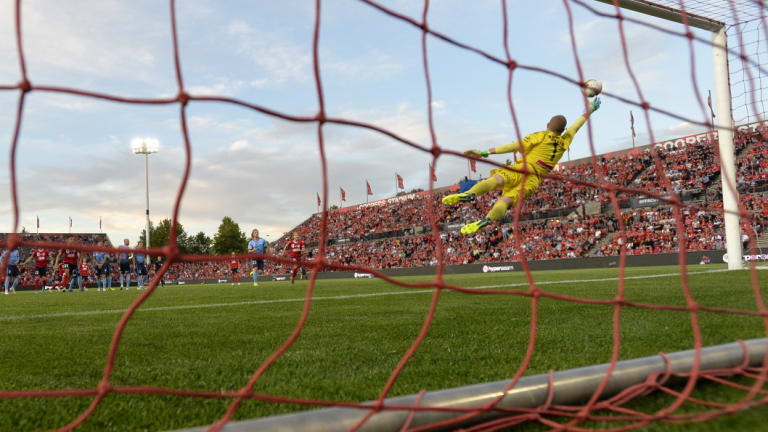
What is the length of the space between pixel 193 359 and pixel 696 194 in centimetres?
2262

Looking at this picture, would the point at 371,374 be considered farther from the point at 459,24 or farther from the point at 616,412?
the point at 459,24

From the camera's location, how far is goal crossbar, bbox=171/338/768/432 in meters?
1.18

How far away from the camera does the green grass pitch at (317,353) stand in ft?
5.28

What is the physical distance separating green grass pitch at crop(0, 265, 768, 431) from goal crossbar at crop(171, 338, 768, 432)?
8cm

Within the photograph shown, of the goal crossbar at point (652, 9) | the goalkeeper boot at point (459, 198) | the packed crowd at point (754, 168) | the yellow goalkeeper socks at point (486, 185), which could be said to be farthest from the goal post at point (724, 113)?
the packed crowd at point (754, 168)

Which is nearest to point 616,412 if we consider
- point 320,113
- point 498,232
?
point 320,113

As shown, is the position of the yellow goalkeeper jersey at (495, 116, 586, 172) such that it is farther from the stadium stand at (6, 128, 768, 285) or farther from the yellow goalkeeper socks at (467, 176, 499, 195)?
the stadium stand at (6, 128, 768, 285)

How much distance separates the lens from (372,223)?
3484 centimetres

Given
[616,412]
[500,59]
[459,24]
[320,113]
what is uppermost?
[459,24]

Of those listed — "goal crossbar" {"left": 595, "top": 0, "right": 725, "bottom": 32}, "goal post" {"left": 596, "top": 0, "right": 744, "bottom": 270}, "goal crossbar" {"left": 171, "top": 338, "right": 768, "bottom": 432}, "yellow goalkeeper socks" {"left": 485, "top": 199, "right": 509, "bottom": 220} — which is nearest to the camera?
"goal crossbar" {"left": 171, "top": 338, "right": 768, "bottom": 432}

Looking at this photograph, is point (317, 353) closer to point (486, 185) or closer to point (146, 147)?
point (486, 185)

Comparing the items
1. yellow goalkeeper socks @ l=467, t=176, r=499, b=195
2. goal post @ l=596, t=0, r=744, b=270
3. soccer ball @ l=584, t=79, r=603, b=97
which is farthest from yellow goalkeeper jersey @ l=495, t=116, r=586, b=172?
goal post @ l=596, t=0, r=744, b=270

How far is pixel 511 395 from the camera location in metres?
1.39

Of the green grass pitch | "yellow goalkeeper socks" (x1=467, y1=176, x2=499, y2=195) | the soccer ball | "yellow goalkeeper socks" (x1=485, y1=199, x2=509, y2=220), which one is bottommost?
the green grass pitch
